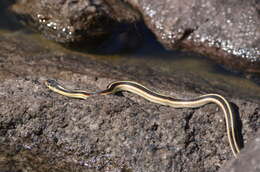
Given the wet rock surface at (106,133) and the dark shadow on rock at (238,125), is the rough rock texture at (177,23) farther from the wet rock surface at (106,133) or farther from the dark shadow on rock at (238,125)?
the dark shadow on rock at (238,125)

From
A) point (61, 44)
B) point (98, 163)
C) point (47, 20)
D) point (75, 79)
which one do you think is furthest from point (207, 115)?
point (47, 20)

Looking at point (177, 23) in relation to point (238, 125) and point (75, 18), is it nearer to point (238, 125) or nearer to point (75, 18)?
point (75, 18)

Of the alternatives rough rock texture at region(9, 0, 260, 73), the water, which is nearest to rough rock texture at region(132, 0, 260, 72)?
rough rock texture at region(9, 0, 260, 73)

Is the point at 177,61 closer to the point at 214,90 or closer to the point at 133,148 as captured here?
the point at 214,90

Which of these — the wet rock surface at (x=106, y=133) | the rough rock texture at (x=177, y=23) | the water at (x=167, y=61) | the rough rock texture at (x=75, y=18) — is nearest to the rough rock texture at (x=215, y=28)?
the rough rock texture at (x=177, y=23)

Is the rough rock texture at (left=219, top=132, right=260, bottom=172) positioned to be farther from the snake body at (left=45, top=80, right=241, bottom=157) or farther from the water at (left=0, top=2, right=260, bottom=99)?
the water at (left=0, top=2, right=260, bottom=99)
